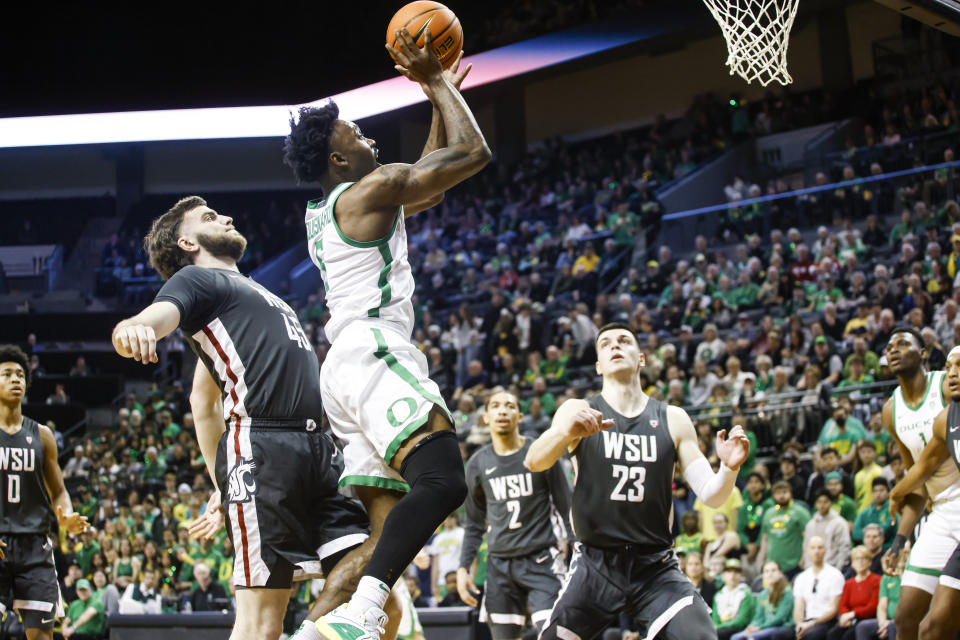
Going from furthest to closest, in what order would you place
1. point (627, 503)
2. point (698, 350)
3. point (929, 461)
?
point (698, 350), point (929, 461), point (627, 503)

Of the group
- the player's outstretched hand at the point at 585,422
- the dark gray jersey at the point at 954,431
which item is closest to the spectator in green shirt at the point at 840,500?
the dark gray jersey at the point at 954,431

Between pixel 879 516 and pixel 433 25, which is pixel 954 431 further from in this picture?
pixel 879 516

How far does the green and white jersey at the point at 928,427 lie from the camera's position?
6.14 metres

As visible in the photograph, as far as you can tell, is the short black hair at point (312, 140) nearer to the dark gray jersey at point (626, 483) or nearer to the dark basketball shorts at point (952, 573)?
the dark gray jersey at point (626, 483)

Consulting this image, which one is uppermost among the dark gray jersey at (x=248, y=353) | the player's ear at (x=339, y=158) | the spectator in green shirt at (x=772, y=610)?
the player's ear at (x=339, y=158)

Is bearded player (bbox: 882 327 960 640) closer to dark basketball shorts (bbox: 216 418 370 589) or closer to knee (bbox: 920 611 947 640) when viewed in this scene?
knee (bbox: 920 611 947 640)

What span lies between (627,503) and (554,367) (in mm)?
10501

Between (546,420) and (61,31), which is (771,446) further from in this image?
(61,31)

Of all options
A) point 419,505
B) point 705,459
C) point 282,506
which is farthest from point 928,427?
point 282,506

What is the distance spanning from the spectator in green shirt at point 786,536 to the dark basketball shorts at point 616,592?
5.20 meters

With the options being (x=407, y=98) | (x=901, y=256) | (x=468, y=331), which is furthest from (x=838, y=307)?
(x=407, y=98)

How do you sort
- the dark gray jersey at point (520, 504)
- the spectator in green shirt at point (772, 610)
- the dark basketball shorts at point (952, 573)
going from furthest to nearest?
the spectator in green shirt at point (772, 610) < the dark gray jersey at point (520, 504) < the dark basketball shorts at point (952, 573)

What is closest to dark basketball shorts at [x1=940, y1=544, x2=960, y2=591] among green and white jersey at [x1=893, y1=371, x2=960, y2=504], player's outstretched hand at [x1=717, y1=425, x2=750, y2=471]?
green and white jersey at [x1=893, y1=371, x2=960, y2=504]

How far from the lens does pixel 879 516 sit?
9.59m
